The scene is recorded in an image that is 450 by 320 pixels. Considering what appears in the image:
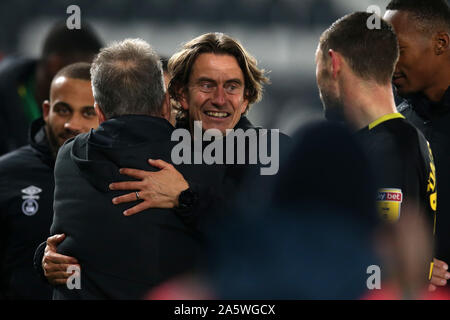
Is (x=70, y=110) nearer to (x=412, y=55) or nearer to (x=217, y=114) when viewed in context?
(x=217, y=114)

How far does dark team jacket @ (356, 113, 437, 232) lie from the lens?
2.12 m

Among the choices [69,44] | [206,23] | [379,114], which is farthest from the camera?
[206,23]

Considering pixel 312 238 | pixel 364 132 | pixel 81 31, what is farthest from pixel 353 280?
pixel 81 31

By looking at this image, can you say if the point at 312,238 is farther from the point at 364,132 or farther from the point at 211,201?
the point at 364,132

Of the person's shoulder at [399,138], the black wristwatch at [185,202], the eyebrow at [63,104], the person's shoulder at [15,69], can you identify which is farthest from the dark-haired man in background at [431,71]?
the person's shoulder at [15,69]

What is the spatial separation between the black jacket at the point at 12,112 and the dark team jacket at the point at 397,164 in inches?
111

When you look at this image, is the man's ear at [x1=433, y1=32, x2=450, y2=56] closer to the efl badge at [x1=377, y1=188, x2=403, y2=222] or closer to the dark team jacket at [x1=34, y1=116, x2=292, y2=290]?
the efl badge at [x1=377, y1=188, x2=403, y2=222]

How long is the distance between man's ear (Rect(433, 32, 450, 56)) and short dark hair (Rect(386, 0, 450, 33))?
0.09 ft

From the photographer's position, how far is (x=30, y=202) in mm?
3012

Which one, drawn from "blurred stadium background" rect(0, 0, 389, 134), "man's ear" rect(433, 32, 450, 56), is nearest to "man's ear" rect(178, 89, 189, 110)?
"man's ear" rect(433, 32, 450, 56)

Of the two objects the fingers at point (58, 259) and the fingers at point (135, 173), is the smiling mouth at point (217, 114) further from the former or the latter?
the fingers at point (58, 259)

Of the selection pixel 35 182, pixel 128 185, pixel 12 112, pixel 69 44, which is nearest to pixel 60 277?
pixel 128 185

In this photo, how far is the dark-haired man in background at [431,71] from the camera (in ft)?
9.25

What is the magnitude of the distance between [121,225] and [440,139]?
5.16 ft
